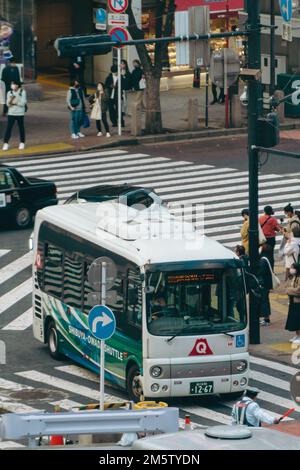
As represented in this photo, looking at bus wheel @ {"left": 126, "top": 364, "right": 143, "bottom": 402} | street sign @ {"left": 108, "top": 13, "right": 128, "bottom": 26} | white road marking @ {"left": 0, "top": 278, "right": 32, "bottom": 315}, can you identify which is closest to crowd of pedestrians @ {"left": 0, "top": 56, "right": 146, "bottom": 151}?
street sign @ {"left": 108, "top": 13, "right": 128, "bottom": 26}

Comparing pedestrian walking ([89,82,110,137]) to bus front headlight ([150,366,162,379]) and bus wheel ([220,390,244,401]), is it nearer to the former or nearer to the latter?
bus wheel ([220,390,244,401])

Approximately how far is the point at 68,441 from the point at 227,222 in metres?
21.0

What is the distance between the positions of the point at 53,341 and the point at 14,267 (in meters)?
5.35

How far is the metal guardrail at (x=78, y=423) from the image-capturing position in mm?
10133

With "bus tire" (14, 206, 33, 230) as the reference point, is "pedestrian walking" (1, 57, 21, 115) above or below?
above

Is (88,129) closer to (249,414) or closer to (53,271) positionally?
(53,271)

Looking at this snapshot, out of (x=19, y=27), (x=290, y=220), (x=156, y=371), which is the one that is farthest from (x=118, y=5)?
(x=156, y=371)

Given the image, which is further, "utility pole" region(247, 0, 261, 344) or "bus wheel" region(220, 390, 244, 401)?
"utility pole" region(247, 0, 261, 344)

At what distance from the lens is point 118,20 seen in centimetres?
3975

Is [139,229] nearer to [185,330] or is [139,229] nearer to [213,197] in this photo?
[185,330]

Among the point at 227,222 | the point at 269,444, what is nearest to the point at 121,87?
the point at 227,222

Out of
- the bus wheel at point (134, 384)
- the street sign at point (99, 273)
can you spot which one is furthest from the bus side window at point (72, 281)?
the street sign at point (99, 273)

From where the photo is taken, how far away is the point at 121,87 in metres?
42.4

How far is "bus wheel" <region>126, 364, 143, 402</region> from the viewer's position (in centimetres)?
2075
